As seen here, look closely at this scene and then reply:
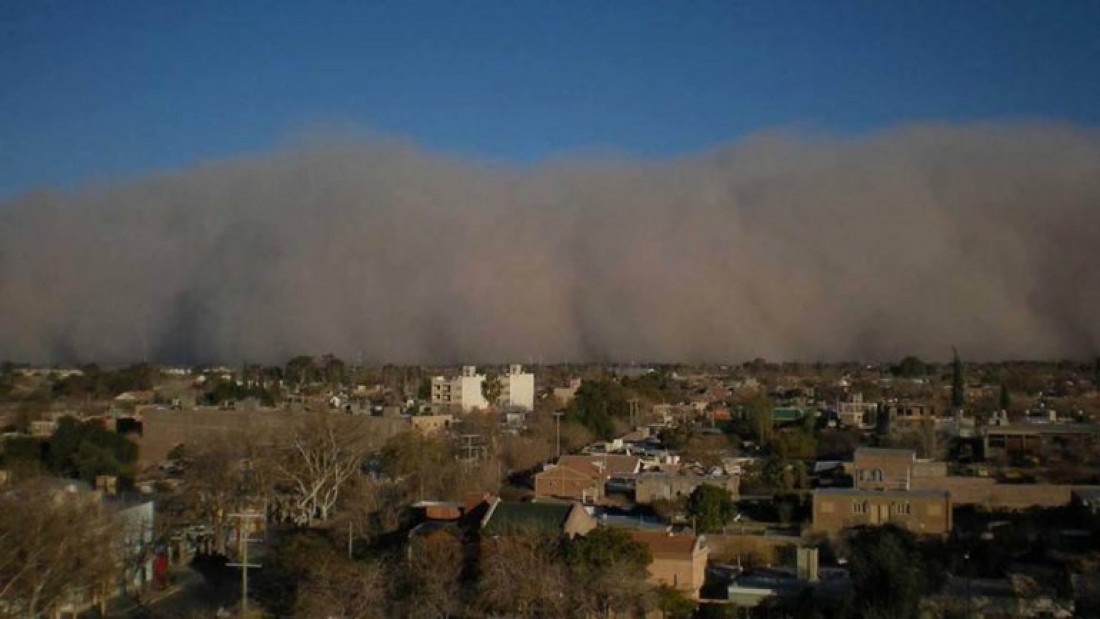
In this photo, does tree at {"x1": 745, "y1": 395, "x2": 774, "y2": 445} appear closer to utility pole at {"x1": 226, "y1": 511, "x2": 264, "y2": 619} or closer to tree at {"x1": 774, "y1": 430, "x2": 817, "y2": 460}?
tree at {"x1": 774, "y1": 430, "x2": 817, "y2": 460}

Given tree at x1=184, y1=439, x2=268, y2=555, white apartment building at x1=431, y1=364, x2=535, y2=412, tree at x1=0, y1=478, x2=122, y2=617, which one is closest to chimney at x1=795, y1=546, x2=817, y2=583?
tree at x1=0, y1=478, x2=122, y2=617

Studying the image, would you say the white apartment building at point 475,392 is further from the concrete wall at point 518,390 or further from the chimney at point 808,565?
the chimney at point 808,565

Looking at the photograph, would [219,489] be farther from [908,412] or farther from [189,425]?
[908,412]

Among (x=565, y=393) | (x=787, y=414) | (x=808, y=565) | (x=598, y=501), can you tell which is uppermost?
(x=565, y=393)

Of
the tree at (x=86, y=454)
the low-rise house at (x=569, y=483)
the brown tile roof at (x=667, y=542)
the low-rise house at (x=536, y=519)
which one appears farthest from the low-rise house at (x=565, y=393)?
the brown tile roof at (x=667, y=542)

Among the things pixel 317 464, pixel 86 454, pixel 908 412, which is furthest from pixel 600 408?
pixel 86 454

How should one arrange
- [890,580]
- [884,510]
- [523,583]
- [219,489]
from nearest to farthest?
1. [890,580]
2. [523,583]
3. [884,510]
4. [219,489]
